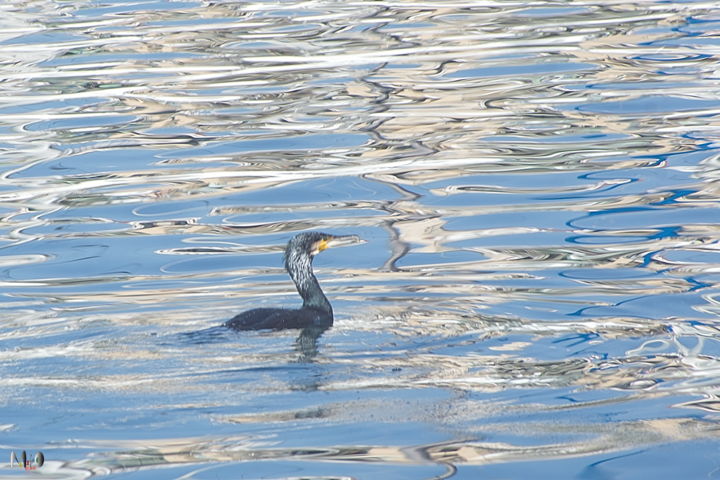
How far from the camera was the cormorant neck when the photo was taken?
8.11 metres

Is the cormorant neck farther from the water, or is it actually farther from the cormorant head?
the water

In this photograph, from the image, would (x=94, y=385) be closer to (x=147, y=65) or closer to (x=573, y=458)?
(x=573, y=458)

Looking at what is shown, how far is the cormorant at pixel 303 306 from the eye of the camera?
774 cm

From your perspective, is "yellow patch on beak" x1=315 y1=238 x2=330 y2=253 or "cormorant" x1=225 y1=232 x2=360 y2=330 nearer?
"cormorant" x1=225 y1=232 x2=360 y2=330

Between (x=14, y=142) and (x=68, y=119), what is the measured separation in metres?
1.13

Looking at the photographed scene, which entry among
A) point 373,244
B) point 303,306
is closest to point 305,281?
point 303,306

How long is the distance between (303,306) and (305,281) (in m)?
0.21

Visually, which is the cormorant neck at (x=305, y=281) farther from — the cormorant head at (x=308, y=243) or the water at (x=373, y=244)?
the water at (x=373, y=244)

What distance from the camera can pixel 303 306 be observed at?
26.8 feet

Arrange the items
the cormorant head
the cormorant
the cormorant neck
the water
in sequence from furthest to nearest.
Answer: the cormorant head → the cormorant neck → the cormorant → the water

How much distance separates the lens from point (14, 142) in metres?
15.0

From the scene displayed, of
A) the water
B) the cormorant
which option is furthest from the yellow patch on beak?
the water

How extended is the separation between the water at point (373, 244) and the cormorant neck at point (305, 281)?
193mm

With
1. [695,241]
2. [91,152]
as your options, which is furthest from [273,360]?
[91,152]
